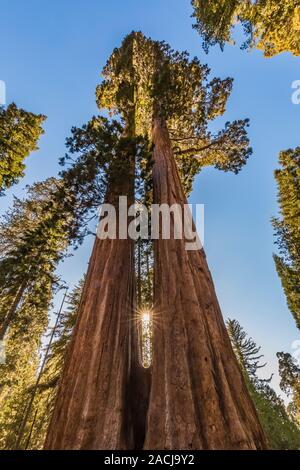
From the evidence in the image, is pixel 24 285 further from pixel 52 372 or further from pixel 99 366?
pixel 99 366

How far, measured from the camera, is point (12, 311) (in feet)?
36.5

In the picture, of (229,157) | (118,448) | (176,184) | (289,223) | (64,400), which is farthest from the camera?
(289,223)

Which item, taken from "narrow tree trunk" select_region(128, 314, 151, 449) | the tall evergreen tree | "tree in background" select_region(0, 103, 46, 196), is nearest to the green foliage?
"tree in background" select_region(0, 103, 46, 196)

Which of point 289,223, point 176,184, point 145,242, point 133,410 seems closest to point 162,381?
point 133,410

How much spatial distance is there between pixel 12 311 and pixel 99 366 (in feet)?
30.4

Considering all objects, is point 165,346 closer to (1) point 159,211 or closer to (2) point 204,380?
(2) point 204,380

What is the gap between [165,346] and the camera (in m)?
3.61

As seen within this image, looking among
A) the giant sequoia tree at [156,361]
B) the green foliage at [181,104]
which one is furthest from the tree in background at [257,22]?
the giant sequoia tree at [156,361]

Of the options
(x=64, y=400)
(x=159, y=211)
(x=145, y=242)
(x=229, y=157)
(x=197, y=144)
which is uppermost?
(x=197, y=144)

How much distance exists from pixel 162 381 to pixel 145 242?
586cm

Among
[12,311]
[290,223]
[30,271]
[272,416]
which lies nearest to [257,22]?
[290,223]

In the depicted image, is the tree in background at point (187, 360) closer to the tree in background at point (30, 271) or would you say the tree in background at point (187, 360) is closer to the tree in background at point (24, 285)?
the tree in background at point (30, 271)

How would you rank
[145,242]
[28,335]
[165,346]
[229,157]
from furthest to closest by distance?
[28,335] < [229,157] < [145,242] < [165,346]
